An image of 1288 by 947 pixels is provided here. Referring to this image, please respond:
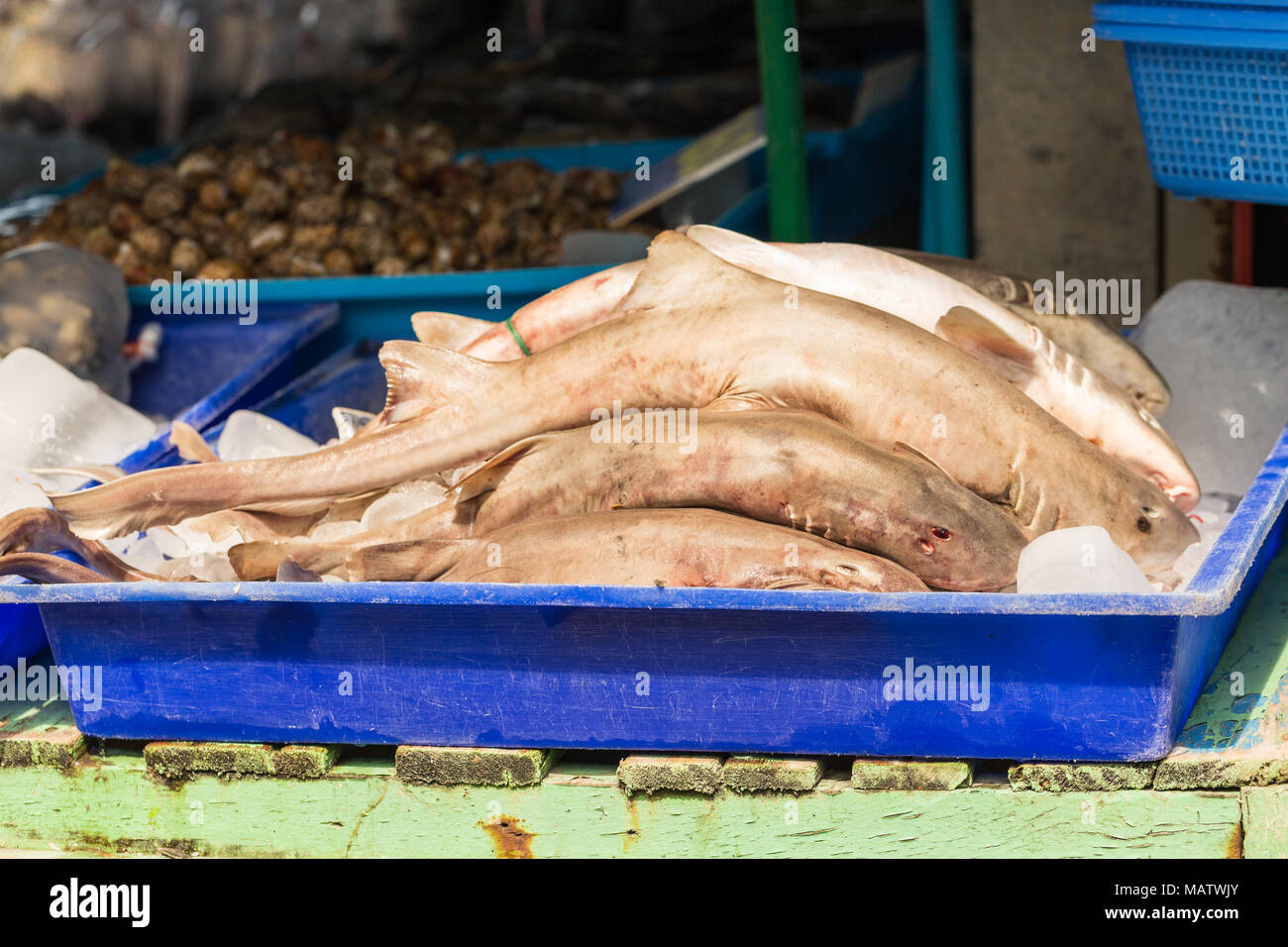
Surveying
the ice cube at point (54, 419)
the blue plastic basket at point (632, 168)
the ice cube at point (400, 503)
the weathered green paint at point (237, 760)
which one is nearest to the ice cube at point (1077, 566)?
the ice cube at point (400, 503)

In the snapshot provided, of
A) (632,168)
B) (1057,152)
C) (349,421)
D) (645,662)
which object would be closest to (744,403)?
(645,662)

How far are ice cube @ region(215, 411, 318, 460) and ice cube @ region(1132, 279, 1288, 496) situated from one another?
2.34 meters

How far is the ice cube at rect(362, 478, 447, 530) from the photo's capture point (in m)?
3.59

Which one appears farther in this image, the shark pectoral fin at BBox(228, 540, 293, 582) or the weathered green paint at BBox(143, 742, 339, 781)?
the shark pectoral fin at BBox(228, 540, 293, 582)

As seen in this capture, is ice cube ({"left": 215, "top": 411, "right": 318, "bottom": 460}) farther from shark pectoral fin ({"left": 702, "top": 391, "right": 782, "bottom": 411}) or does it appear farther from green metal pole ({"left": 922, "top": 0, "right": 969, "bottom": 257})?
green metal pole ({"left": 922, "top": 0, "right": 969, "bottom": 257})

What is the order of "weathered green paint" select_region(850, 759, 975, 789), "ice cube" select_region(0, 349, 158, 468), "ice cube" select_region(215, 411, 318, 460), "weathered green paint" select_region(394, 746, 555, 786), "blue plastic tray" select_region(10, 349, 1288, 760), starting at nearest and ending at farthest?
1. "blue plastic tray" select_region(10, 349, 1288, 760)
2. "weathered green paint" select_region(850, 759, 975, 789)
3. "weathered green paint" select_region(394, 746, 555, 786)
4. "ice cube" select_region(215, 411, 318, 460)
5. "ice cube" select_region(0, 349, 158, 468)

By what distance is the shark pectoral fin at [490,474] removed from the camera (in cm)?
338

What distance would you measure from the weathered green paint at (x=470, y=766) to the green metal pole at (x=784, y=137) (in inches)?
110

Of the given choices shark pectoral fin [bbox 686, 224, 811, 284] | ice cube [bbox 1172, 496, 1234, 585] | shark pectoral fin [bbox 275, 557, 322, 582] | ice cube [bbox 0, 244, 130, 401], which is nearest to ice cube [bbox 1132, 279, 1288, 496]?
ice cube [bbox 1172, 496, 1234, 585]

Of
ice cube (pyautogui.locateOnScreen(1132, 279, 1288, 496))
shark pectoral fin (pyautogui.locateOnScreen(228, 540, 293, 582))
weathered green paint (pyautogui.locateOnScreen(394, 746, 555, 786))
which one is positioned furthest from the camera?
ice cube (pyautogui.locateOnScreen(1132, 279, 1288, 496))

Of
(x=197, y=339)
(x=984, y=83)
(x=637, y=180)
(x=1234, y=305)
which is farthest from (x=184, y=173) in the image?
(x=1234, y=305)

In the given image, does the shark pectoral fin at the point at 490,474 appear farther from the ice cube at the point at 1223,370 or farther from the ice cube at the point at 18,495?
the ice cube at the point at 1223,370

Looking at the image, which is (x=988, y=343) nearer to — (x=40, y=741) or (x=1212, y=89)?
(x=1212, y=89)

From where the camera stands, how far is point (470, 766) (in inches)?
123
